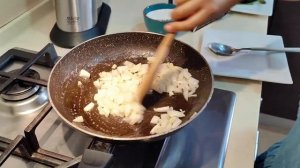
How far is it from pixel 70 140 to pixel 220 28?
537 millimetres

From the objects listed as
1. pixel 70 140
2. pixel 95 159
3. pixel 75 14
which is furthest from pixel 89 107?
pixel 75 14

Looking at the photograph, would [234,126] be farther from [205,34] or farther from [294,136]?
[205,34]

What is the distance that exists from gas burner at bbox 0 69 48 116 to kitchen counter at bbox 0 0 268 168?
0.61 ft

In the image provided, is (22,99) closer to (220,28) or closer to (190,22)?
(190,22)

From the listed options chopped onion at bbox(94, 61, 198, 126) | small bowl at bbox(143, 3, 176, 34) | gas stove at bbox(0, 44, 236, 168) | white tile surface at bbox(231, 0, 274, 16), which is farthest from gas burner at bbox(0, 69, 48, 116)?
white tile surface at bbox(231, 0, 274, 16)

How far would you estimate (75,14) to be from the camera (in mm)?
770

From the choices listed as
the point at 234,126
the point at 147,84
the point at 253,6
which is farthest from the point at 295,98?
the point at 147,84

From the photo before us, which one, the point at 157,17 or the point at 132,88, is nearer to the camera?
the point at 132,88

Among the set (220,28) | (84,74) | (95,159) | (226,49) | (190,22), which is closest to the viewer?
(95,159)

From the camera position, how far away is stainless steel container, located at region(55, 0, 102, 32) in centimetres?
75

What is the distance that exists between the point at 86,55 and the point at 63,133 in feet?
0.64

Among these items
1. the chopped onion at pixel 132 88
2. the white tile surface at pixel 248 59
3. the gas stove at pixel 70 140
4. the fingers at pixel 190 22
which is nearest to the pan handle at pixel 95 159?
the gas stove at pixel 70 140

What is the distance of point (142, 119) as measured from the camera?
1.84 feet

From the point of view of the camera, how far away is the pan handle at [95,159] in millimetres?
416
